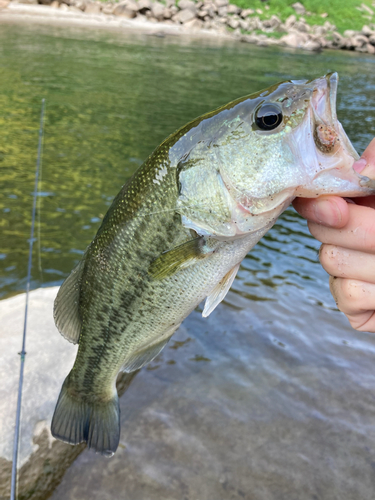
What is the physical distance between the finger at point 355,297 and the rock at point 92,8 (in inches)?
1702

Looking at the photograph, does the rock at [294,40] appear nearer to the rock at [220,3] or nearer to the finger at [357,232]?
the rock at [220,3]

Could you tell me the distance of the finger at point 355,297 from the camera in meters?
2.00

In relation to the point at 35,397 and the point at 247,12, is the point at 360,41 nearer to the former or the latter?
the point at 247,12

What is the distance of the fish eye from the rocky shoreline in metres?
41.2

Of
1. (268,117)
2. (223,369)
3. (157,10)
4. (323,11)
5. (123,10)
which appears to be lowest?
(223,369)

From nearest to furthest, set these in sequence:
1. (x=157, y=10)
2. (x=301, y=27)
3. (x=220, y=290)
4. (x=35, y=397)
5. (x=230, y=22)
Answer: (x=220, y=290), (x=35, y=397), (x=157, y=10), (x=230, y=22), (x=301, y=27)

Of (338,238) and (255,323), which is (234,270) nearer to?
(338,238)

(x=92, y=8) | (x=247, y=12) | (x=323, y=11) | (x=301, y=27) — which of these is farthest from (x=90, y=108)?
(x=323, y=11)

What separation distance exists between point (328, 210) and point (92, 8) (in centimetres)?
4352

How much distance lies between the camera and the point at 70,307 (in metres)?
2.54

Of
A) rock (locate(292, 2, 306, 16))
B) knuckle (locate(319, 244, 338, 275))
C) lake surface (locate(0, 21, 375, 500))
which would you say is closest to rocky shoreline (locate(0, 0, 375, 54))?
rock (locate(292, 2, 306, 16))

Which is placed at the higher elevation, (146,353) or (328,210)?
(328,210)

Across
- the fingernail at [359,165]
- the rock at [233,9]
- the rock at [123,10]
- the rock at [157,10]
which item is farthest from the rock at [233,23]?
the fingernail at [359,165]

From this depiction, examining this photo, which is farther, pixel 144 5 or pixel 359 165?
pixel 144 5
